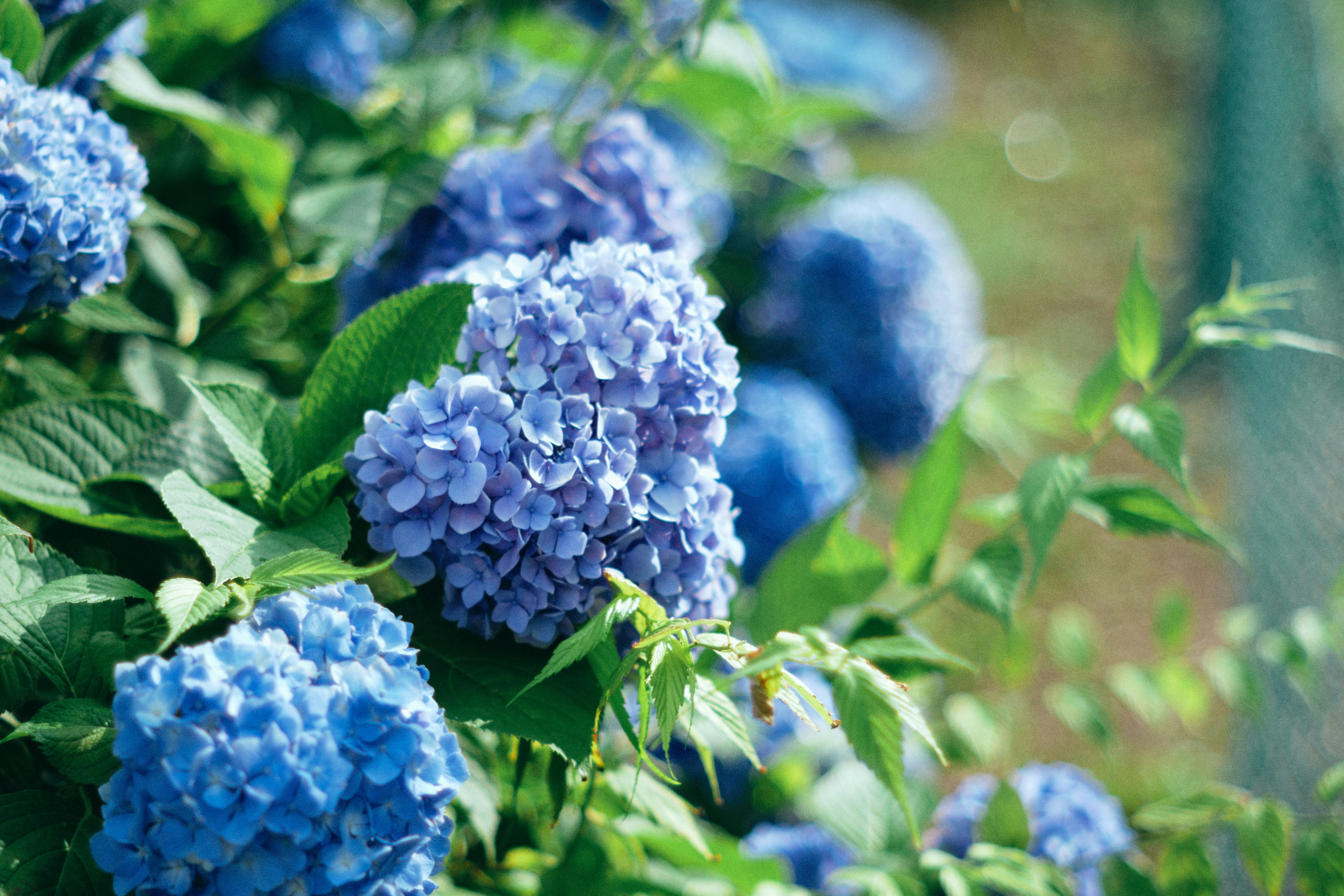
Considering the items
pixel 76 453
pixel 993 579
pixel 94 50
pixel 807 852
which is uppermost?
pixel 94 50

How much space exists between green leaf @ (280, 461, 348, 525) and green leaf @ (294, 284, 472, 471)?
0.04 meters

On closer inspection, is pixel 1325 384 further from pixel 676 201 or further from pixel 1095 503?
pixel 676 201

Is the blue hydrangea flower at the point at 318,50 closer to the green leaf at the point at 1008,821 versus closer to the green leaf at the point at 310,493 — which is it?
the green leaf at the point at 310,493

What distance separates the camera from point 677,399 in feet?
2.24

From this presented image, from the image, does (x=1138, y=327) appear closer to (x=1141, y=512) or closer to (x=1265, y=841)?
(x=1141, y=512)

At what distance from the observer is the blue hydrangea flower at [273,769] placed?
0.51 meters

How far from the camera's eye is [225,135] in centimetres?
98

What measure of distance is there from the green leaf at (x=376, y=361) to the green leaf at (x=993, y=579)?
484 mm

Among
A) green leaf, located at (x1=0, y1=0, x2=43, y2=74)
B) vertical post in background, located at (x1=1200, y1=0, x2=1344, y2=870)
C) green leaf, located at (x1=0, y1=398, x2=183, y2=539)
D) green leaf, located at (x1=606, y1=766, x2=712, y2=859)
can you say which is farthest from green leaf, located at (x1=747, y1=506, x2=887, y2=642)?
green leaf, located at (x1=0, y1=0, x2=43, y2=74)

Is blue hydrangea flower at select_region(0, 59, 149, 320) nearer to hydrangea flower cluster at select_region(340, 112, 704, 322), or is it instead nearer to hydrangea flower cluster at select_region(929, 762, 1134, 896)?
hydrangea flower cluster at select_region(340, 112, 704, 322)

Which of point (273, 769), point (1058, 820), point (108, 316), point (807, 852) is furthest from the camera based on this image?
point (807, 852)

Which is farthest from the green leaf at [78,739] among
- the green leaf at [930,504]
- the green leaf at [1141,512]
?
the green leaf at [1141,512]

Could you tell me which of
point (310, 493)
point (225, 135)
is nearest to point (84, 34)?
point (225, 135)

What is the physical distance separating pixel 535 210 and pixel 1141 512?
1.94ft
